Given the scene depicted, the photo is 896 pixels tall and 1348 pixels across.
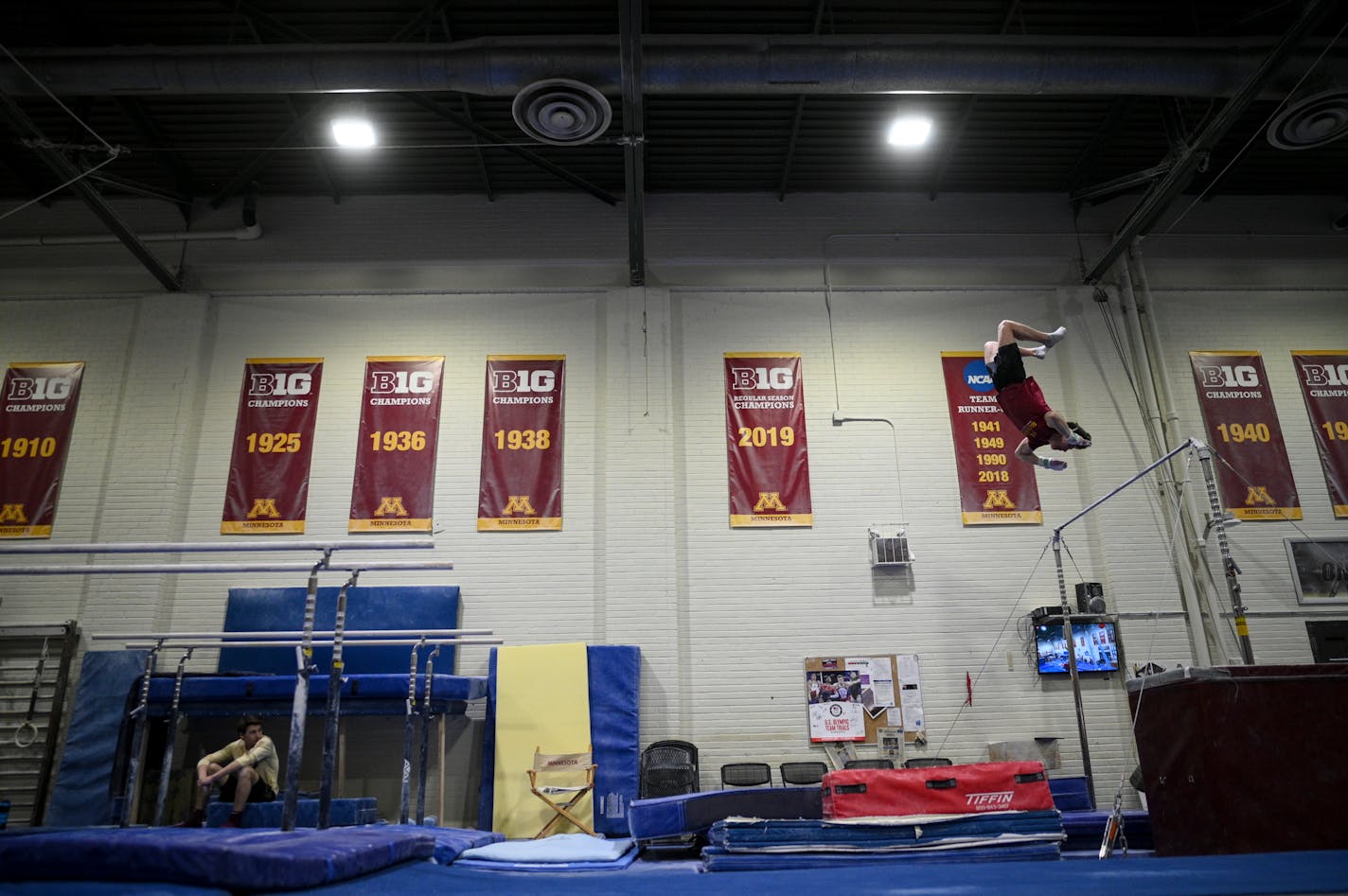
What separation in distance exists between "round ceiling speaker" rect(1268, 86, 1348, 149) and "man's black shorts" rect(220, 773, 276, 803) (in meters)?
11.6

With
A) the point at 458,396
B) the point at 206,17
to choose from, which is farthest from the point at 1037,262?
the point at 206,17

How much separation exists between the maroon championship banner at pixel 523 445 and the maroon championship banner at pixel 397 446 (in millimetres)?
674

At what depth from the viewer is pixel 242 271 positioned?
430 inches

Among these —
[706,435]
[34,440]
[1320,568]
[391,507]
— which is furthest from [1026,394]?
[34,440]

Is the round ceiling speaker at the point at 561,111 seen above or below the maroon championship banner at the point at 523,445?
above

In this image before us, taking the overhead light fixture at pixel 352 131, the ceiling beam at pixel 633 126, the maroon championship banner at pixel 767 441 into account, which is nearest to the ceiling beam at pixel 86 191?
the overhead light fixture at pixel 352 131

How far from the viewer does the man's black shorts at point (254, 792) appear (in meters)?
7.73

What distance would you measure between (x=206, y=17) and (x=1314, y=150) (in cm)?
1358

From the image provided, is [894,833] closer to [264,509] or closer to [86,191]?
[264,509]

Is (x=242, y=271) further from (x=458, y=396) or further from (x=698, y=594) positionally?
(x=698, y=594)

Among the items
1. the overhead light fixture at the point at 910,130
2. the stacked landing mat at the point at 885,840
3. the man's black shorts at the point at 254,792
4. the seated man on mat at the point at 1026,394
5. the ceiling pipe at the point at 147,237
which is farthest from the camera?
the ceiling pipe at the point at 147,237

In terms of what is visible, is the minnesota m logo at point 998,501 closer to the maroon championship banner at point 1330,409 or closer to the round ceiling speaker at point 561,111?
the maroon championship banner at point 1330,409

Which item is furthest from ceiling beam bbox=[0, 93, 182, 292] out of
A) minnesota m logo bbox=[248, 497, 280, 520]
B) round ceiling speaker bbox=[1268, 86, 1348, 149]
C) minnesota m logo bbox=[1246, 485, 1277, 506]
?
minnesota m logo bbox=[1246, 485, 1277, 506]

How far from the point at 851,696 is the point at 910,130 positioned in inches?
257
